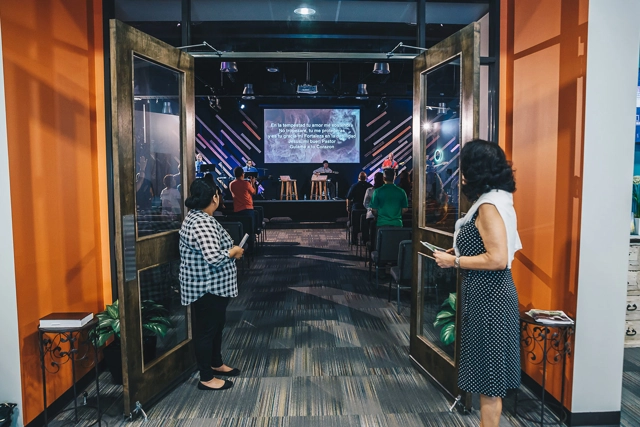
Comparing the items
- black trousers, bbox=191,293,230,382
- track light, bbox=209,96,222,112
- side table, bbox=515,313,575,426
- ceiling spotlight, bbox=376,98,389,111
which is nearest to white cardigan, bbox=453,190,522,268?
side table, bbox=515,313,575,426

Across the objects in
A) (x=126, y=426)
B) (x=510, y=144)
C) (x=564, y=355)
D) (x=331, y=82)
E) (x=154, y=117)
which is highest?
(x=331, y=82)

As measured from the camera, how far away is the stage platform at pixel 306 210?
12680 millimetres

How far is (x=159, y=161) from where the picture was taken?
4.26 m

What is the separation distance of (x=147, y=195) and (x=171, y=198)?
0.31 meters

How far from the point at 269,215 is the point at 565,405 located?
10.4m

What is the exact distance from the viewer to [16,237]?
97.7 inches

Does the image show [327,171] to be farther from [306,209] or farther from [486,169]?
[486,169]

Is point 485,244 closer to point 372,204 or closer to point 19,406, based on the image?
point 19,406

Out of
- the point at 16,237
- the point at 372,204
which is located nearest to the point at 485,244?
the point at 16,237

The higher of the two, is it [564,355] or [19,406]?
[564,355]

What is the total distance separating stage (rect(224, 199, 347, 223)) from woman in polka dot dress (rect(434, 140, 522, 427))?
10461 millimetres

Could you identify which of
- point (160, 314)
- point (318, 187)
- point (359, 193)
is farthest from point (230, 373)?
point (318, 187)

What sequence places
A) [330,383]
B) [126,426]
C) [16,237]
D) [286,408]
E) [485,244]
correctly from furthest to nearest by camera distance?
[330,383], [286,408], [126,426], [16,237], [485,244]

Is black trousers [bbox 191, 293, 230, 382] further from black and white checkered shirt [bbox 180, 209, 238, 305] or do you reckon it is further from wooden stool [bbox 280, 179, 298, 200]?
wooden stool [bbox 280, 179, 298, 200]
